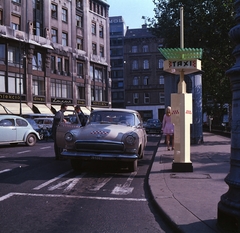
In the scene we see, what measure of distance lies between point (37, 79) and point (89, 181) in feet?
112

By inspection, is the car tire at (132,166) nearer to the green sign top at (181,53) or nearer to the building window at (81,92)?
the green sign top at (181,53)

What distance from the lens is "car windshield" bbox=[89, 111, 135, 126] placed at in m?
9.77

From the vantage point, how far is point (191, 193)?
600 cm

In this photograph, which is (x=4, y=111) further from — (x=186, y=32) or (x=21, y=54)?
(x=186, y=32)

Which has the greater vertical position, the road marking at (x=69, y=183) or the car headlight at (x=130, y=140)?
the car headlight at (x=130, y=140)

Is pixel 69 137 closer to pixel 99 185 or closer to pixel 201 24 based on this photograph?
pixel 99 185

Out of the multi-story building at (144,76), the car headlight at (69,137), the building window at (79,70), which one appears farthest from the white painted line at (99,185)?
the multi-story building at (144,76)

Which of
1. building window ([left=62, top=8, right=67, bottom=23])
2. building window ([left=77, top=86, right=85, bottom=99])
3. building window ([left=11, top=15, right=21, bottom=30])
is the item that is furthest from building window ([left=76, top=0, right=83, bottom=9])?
building window ([left=11, top=15, right=21, bottom=30])

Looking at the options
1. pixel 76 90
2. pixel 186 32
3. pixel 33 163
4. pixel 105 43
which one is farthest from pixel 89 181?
pixel 105 43

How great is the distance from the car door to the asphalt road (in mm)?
7130

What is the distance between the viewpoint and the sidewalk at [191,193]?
438 centimetres

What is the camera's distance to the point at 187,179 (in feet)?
24.0

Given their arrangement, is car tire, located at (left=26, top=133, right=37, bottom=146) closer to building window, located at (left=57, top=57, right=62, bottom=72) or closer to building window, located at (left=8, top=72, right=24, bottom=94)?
building window, located at (left=8, top=72, right=24, bottom=94)

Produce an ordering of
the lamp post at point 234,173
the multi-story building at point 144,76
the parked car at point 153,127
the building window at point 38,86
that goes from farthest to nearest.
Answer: the multi-story building at point 144,76, the building window at point 38,86, the parked car at point 153,127, the lamp post at point 234,173
